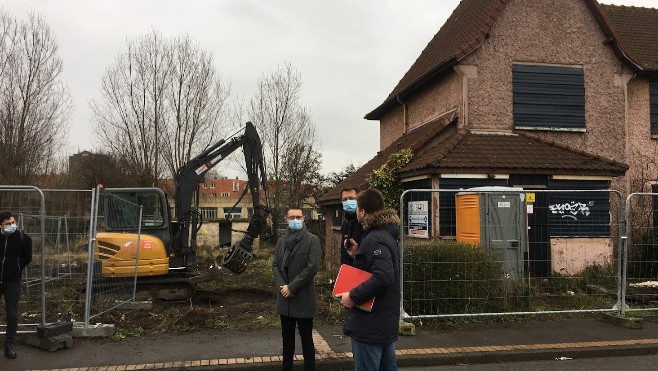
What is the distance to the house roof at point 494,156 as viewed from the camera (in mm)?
11325

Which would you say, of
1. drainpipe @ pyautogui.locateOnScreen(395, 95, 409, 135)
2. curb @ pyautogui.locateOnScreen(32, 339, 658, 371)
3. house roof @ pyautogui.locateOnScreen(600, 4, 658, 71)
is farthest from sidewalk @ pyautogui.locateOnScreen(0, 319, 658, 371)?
drainpipe @ pyautogui.locateOnScreen(395, 95, 409, 135)

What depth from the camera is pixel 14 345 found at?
6.86 m

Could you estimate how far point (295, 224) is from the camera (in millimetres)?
5805

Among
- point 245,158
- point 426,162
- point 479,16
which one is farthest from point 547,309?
point 479,16

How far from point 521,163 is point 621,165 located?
2.57 meters

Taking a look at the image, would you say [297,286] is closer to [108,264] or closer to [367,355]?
[367,355]

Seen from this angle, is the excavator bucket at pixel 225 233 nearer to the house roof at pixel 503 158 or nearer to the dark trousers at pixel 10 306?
the house roof at pixel 503 158

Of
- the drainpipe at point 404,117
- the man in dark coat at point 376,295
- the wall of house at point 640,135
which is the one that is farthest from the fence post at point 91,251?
the wall of house at point 640,135

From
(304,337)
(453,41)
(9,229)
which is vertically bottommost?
(304,337)

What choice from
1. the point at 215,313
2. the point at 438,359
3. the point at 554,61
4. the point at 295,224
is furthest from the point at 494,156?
the point at 295,224

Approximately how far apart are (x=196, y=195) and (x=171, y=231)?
102 cm

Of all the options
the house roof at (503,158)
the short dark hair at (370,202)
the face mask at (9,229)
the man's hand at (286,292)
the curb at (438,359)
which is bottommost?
the curb at (438,359)

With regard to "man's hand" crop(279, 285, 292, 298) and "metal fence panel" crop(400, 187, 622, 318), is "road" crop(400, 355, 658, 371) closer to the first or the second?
"metal fence panel" crop(400, 187, 622, 318)

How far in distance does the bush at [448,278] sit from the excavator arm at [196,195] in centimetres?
463
